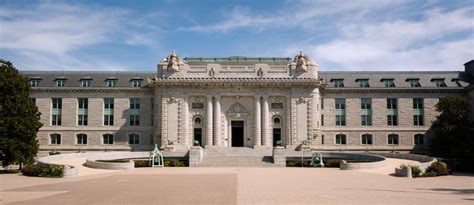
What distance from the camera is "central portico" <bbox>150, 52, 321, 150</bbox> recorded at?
67188 millimetres

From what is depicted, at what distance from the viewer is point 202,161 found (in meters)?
53.5

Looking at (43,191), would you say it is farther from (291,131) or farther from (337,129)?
Answer: (337,129)

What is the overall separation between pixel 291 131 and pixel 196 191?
43.5 m

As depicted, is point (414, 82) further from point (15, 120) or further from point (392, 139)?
point (15, 120)

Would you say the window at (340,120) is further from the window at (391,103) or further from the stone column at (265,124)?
the stone column at (265,124)

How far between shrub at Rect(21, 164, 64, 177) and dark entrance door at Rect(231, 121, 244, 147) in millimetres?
34731

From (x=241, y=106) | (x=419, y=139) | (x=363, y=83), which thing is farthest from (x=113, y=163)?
(x=419, y=139)

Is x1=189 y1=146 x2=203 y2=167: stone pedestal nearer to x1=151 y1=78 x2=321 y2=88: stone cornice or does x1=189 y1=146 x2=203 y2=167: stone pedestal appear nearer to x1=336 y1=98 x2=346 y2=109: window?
x1=151 y1=78 x2=321 y2=88: stone cornice

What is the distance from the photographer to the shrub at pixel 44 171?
36.7 metres

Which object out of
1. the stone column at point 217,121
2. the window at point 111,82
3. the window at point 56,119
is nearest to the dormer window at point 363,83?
the stone column at point 217,121

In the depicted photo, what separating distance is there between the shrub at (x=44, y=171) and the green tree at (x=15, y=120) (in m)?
4.87

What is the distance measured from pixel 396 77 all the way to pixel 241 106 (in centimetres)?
2620

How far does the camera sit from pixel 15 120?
142 feet

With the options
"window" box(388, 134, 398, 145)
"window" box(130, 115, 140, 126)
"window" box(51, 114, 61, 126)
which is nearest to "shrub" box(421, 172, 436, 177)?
"window" box(388, 134, 398, 145)
